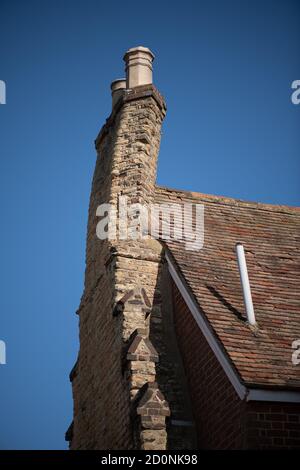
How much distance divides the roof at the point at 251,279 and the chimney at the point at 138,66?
2.24 meters

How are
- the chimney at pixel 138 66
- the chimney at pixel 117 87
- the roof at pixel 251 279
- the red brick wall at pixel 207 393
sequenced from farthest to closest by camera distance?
the chimney at pixel 117 87 → the chimney at pixel 138 66 → the roof at pixel 251 279 → the red brick wall at pixel 207 393

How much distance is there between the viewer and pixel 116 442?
9461 millimetres

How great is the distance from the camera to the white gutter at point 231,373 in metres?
8.15

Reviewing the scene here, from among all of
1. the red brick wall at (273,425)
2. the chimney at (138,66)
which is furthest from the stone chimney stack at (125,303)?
the red brick wall at (273,425)

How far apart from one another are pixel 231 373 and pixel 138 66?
7.27 meters

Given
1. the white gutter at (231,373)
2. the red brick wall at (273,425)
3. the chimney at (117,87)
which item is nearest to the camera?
the red brick wall at (273,425)

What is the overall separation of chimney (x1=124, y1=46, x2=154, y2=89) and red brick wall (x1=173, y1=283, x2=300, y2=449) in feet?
16.1

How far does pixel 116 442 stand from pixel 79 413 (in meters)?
2.18

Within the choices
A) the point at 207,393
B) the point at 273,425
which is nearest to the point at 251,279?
the point at 207,393

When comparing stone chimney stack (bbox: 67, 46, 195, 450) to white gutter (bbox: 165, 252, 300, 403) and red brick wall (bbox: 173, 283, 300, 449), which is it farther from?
white gutter (bbox: 165, 252, 300, 403)

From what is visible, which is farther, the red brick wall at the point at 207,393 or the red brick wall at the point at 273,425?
the red brick wall at the point at 207,393

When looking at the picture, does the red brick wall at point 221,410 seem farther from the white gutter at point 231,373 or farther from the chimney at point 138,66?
the chimney at point 138,66

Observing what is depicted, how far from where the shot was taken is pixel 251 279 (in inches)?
431

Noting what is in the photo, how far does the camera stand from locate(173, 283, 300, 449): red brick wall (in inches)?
319
